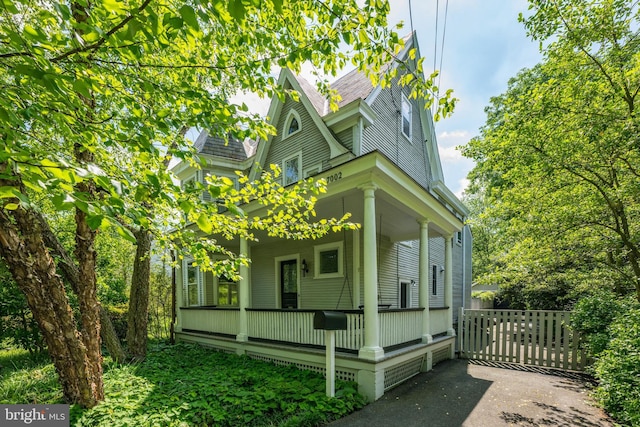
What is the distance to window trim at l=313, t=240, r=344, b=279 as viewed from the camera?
8464mm

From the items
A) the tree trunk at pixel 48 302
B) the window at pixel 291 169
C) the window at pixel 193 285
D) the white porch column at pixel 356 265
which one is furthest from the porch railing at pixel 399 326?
the window at pixel 193 285

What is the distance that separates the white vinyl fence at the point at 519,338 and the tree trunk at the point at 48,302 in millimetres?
7959

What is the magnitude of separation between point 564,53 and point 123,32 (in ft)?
23.5

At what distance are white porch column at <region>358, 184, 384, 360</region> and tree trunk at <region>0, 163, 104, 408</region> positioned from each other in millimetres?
4023

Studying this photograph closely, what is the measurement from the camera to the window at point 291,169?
29.6 feet

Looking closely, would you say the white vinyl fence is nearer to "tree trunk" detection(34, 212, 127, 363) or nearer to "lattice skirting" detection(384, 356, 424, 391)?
"lattice skirting" detection(384, 356, 424, 391)

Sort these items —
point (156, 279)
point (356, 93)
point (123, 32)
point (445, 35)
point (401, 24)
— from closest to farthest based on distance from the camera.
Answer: point (123, 32)
point (401, 24)
point (445, 35)
point (356, 93)
point (156, 279)

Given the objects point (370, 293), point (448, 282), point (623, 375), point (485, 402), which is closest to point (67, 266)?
point (370, 293)

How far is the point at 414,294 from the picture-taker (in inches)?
425

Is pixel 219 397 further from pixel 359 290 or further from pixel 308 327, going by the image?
pixel 359 290

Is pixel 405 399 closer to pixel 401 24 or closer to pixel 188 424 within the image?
pixel 188 424

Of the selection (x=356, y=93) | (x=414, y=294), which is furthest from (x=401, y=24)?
(x=414, y=294)

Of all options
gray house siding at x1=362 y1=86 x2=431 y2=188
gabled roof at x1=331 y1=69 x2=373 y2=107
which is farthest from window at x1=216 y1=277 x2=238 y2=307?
gabled roof at x1=331 y1=69 x2=373 y2=107

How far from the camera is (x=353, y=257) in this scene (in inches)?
320
